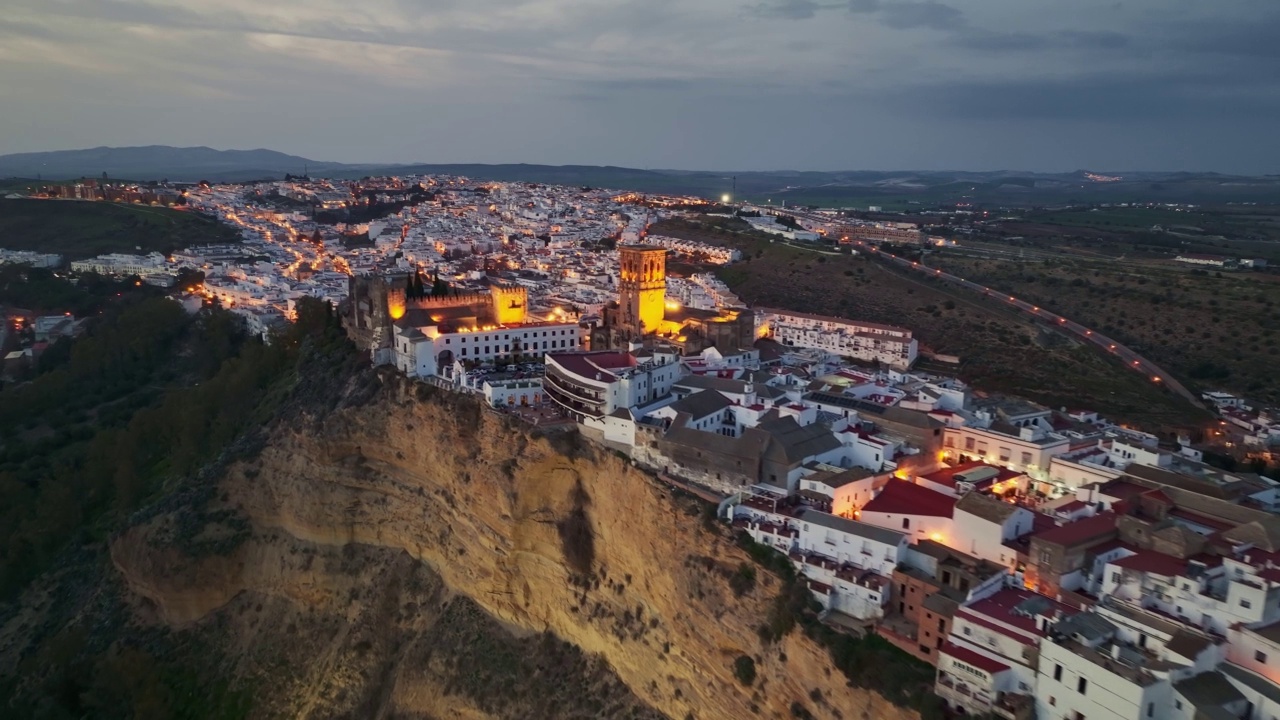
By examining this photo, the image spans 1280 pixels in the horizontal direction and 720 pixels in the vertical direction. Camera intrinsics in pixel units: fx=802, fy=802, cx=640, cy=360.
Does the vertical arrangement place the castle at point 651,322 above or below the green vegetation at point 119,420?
above

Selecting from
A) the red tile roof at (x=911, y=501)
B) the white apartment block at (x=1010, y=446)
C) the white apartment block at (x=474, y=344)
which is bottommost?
the red tile roof at (x=911, y=501)

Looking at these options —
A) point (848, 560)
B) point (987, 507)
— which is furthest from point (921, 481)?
point (848, 560)

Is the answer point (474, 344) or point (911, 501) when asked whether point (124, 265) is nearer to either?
point (474, 344)

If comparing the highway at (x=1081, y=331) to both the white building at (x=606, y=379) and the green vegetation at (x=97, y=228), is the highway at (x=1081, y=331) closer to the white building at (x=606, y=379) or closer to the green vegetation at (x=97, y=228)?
the white building at (x=606, y=379)

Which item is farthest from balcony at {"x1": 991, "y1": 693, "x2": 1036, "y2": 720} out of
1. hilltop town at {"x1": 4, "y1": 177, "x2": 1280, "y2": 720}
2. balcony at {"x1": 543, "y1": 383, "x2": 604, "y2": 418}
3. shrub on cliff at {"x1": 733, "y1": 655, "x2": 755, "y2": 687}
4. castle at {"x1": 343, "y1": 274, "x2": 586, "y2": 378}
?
castle at {"x1": 343, "y1": 274, "x2": 586, "y2": 378}

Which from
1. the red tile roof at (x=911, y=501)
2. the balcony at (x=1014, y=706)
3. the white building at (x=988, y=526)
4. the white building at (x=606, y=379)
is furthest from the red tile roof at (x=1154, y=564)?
the white building at (x=606, y=379)

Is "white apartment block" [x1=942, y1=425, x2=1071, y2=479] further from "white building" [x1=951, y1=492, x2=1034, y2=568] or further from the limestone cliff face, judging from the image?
the limestone cliff face
